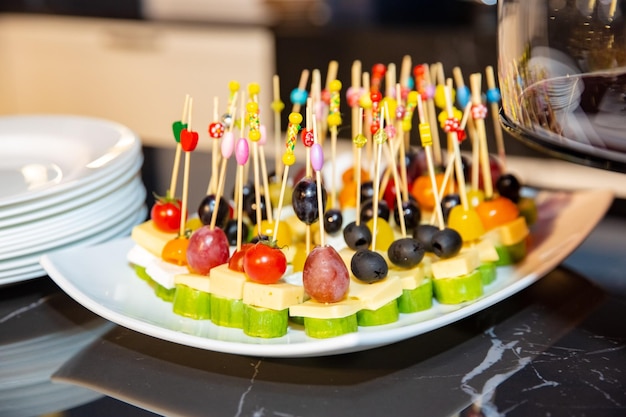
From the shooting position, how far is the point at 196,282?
1100 millimetres

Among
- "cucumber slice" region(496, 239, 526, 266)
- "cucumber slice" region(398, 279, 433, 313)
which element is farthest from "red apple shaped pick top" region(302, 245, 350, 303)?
"cucumber slice" region(496, 239, 526, 266)

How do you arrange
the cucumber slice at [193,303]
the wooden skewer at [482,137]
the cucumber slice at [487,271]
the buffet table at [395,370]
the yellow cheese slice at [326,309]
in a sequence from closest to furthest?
the buffet table at [395,370] < the yellow cheese slice at [326,309] < the cucumber slice at [193,303] < the cucumber slice at [487,271] < the wooden skewer at [482,137]

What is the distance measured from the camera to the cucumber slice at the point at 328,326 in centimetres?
100

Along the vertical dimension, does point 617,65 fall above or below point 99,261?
above

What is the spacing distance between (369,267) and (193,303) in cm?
23

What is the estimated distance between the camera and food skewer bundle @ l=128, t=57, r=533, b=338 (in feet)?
3.37

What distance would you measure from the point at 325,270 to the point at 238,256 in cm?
14

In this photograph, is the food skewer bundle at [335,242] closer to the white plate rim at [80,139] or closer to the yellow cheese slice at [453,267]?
the yellow cheese slice at [453,267]

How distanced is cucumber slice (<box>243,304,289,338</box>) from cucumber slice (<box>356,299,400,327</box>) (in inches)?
3.6

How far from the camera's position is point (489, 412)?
86 cm

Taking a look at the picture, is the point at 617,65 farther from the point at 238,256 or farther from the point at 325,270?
the point at 238,256

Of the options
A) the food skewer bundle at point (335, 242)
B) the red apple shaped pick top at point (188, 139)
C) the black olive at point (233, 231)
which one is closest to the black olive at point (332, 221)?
the food skewer bundle at point (335, 242)

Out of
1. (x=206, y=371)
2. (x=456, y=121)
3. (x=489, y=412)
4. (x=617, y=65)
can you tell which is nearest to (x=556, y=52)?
(x=617, y=65)

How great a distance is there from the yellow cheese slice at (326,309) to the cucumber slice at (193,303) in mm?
133
